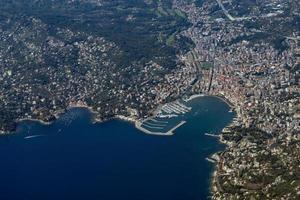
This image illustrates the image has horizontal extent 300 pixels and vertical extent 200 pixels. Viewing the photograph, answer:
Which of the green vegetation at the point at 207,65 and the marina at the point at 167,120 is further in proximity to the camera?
the green vegetation at the point at 207,65

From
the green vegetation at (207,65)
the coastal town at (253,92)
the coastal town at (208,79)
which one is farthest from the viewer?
the green vegetation at (207,65)

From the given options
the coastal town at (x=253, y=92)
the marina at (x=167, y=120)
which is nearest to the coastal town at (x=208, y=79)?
the coastal town at (x=253, y=92)

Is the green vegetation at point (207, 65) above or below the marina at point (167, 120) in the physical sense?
above

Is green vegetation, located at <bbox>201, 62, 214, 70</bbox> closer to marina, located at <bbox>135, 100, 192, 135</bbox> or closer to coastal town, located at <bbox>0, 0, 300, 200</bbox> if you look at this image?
coastal town, located at <bbox>0, 0, 300, 200</bbox>

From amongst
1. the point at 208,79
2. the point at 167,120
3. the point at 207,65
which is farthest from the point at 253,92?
the point at 207,65

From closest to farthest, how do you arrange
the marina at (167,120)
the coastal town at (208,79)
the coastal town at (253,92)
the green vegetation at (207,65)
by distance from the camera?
the coastal town at (253,92)
the coastal town at (208,79)
the marina at (167,120)
the green vegetation at (207,65)

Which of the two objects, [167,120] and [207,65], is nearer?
[167,120]

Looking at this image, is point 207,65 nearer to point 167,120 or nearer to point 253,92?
point 253,92

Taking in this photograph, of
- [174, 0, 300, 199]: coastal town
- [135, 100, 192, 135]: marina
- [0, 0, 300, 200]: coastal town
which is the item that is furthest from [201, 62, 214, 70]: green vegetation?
[135, 100, 192, 135]: marina

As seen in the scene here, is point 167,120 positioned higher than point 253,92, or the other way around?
point 253,92

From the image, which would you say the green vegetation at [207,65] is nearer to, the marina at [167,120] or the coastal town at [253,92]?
the coastal town at [253,92]
